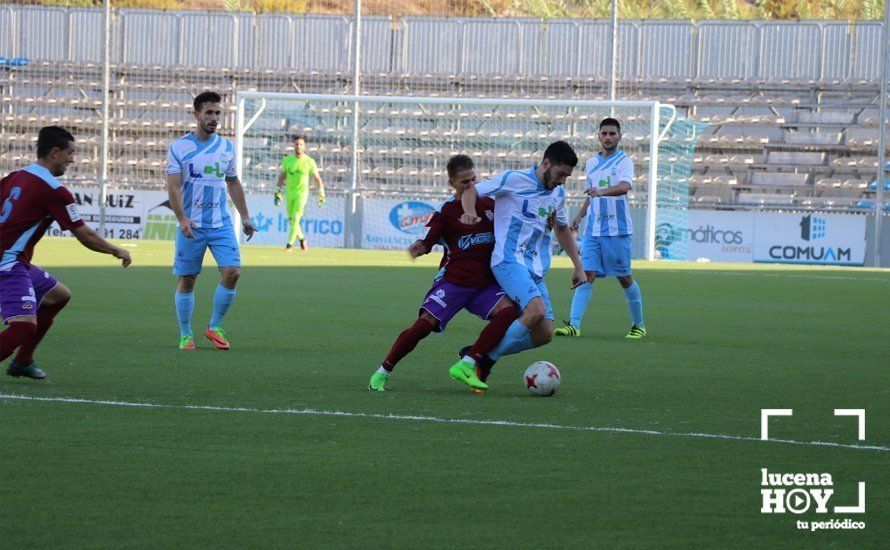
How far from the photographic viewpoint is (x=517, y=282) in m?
8.96

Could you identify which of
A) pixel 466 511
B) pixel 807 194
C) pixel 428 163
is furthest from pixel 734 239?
pixel 466 511

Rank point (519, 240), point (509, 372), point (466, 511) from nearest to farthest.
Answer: point (466, 511), point (519, 240), point (509, 372)

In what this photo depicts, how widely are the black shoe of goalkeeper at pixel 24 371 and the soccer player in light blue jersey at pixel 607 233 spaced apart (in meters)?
5.91

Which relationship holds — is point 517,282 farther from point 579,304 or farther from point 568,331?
point 579,304

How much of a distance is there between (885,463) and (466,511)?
90.5 inches

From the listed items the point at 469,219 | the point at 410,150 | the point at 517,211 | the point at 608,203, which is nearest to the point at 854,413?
the point at 517,211

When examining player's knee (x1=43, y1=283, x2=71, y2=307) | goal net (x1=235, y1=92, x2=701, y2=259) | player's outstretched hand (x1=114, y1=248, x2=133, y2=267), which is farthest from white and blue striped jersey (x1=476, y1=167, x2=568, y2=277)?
goal net (x1=235, y1=92, x2=701, y2=259)

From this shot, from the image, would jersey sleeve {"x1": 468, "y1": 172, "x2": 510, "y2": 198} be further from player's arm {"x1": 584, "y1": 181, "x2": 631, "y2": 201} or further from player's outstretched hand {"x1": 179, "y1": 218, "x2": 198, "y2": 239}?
player's arm {"x1": 584, "y1": 181, "x2": 631, "y2": 201}

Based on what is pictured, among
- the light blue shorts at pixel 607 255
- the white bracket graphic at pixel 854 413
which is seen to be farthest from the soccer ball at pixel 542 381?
the light blue shorts at pixel 607 255

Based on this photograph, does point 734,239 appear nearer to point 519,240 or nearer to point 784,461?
point 519,240

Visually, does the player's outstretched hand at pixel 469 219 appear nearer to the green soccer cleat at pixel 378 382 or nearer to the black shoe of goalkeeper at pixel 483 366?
the black shoe of goalkeeper at pixel 483 366

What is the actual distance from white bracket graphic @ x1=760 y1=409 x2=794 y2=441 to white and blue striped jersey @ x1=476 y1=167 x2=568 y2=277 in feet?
6.09

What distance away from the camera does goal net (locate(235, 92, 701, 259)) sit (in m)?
31.5

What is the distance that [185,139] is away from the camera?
37.8ft
